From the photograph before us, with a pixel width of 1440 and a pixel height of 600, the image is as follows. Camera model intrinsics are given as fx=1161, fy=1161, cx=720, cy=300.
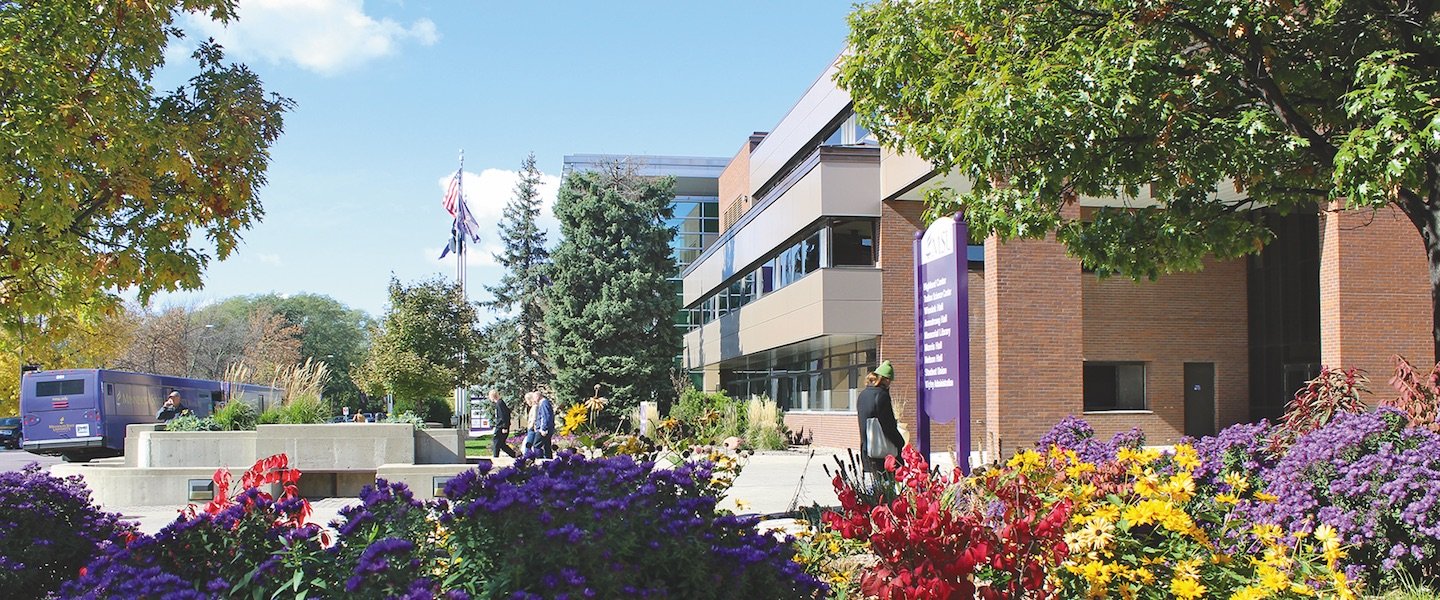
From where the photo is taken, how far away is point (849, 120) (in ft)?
102

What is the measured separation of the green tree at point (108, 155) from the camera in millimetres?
8062

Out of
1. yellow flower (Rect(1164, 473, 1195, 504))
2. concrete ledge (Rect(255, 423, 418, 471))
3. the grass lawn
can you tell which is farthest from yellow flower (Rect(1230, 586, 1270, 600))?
the grass lawn

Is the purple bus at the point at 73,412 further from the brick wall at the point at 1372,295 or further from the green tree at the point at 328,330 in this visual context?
the green tree at the point at 328,330

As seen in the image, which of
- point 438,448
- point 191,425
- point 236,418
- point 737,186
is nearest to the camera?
point 438,448

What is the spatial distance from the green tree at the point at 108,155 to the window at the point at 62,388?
23.7m

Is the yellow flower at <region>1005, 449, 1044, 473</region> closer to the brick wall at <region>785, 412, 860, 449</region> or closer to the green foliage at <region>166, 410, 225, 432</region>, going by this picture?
the green foliage at <region>166, 410, 225, 432</region>

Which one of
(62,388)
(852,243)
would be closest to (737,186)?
(852,243)

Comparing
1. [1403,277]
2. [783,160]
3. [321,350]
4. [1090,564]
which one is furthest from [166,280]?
[321,350]

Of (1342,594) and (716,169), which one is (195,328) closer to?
(716,169)

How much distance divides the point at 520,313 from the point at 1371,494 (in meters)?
46.4

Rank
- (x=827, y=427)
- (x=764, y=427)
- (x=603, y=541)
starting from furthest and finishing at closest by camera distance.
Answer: (x=827, y=427) → (x=764, y=427) → (x=603, y=541)

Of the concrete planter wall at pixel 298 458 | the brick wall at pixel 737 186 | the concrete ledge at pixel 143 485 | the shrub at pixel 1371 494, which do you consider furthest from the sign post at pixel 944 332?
the brick wall at pixel 737 186

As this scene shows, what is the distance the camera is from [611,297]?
42.2 m

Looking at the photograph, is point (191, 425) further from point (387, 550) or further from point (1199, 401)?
point (1199, 401)
